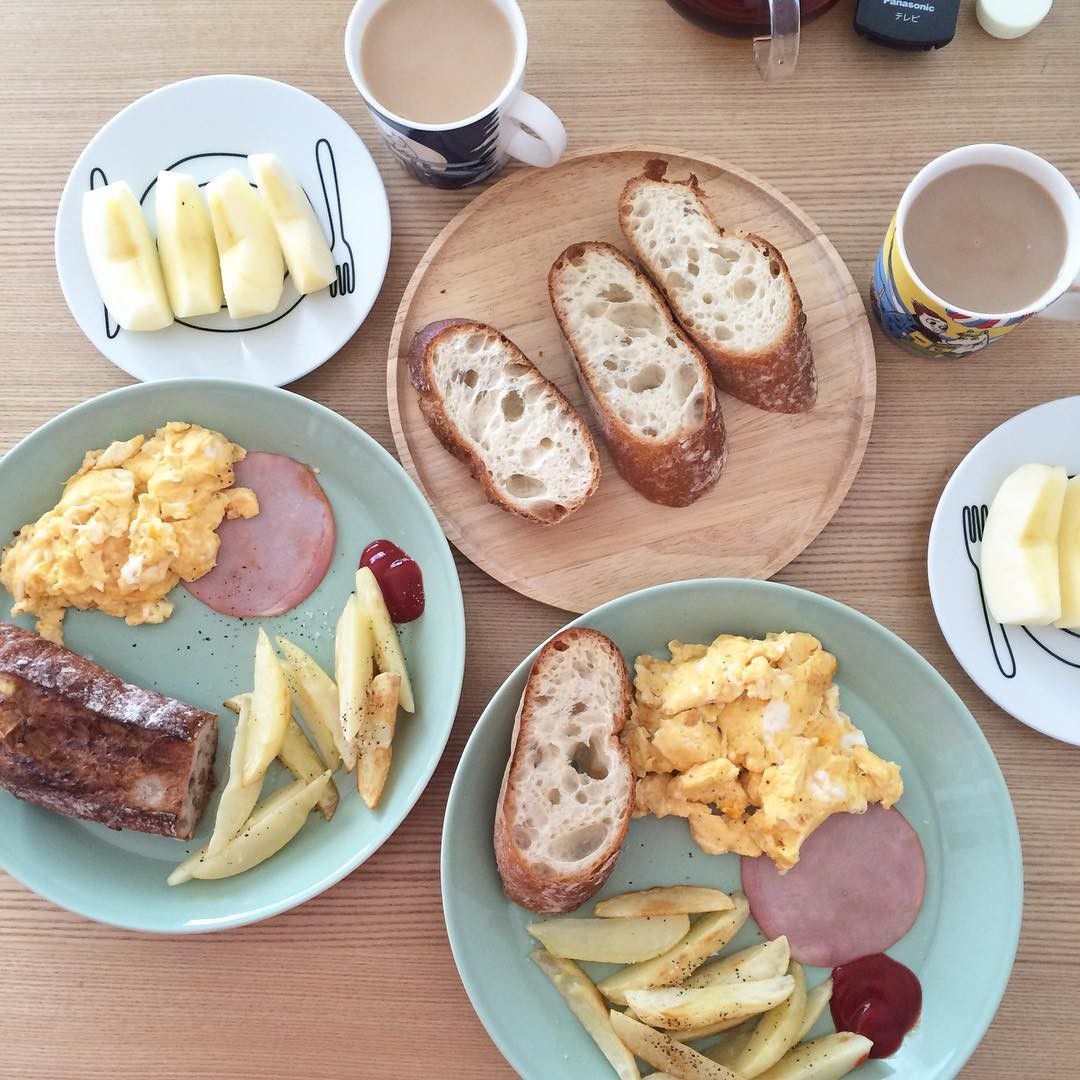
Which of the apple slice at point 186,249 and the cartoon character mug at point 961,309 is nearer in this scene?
the cartoon character mug at point 961,309

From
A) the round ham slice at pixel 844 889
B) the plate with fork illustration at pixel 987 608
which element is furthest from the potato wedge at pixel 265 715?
the plate with fork illustration at pixel 987 608

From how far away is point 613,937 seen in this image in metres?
1.54

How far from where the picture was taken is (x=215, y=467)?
1.63 m

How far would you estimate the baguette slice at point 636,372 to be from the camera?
5.31 ft

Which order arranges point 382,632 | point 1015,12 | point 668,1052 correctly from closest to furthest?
point 668,1052 → point 382,632 → point 1015,12

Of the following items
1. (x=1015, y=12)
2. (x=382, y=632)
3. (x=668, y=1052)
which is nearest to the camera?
(x=668, y=1052)

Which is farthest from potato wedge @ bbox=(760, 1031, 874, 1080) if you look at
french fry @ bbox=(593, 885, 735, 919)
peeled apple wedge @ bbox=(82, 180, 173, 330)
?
peeled apple wedge @ bbox=(82, 180, 173, 330)

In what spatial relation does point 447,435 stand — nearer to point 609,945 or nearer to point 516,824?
point 516,824

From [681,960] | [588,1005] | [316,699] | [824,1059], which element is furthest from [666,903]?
[316,699]

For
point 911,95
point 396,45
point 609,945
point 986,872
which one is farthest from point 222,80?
point 986,872

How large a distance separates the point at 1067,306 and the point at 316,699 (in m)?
1.34

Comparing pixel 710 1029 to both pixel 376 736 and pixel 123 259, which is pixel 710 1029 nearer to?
pixel 376 736

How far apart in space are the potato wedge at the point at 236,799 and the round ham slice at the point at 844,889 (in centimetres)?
81

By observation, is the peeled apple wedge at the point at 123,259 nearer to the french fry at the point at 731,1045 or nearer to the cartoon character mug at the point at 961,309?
the cartoon character mug at the point at 961,309
